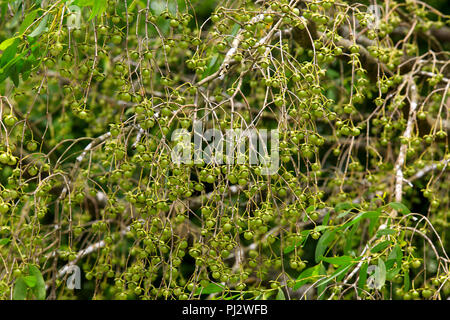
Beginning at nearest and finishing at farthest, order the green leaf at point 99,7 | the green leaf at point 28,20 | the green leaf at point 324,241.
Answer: the green leaf at point 99,7, the green leaf at point 28,20, the green leaf at point 324,241

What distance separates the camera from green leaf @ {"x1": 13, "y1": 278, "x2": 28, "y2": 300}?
154cm

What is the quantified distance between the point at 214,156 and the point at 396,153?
1366 mm

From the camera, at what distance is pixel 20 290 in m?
1.56

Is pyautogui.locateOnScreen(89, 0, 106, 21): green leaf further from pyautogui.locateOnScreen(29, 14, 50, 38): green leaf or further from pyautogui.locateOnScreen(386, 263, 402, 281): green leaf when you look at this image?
pyautogui.locateOnScreen(386, 263, 402, 281): green leaf

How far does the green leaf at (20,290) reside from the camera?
1.54 meters

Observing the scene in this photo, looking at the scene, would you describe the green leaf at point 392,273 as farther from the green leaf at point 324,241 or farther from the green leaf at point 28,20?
the green leaf at point 28,20

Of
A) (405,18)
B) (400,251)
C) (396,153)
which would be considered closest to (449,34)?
(405,18)

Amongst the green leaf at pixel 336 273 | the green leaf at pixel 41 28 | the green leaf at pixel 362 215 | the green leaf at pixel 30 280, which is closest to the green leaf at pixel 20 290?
the green leaf at pixel 30 280

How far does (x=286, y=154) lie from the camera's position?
155 centimetres

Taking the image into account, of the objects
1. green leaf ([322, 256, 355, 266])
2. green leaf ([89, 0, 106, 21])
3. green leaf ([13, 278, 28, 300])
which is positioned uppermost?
green leaf ([89, 0, 106, 21])

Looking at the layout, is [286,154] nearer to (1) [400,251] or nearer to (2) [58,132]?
(1) [400,251]

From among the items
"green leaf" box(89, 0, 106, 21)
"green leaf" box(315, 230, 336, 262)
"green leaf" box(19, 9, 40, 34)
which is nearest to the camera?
"green leaf" box(89, 0, 106, 21)

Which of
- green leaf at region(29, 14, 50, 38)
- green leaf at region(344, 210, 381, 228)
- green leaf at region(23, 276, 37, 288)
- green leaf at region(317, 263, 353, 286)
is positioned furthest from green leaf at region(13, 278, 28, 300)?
green leaf at region(344, 210, 381, 228)

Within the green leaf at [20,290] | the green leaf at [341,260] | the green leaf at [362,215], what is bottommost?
the green leaf at [341,260]
